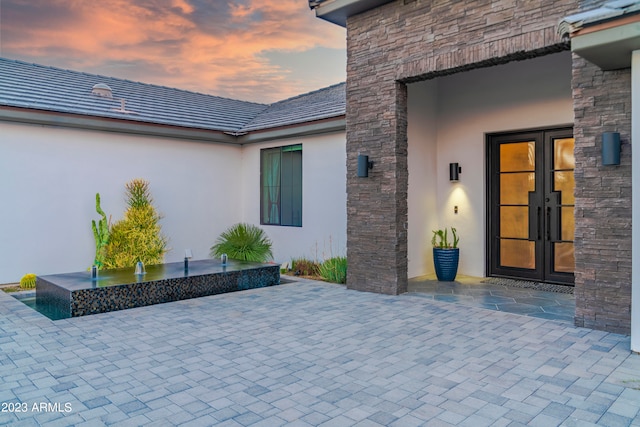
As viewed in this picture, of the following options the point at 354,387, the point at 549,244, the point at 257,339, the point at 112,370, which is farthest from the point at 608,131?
the point at 112,370

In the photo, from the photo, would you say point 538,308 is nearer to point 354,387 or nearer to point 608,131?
point 608,131

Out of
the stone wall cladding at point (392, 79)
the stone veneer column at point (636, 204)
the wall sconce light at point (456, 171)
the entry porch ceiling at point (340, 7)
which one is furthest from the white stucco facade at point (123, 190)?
the stone veneer column at point (636, 204)

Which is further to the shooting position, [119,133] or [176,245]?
[176,245]

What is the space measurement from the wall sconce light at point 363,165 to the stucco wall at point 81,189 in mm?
5203

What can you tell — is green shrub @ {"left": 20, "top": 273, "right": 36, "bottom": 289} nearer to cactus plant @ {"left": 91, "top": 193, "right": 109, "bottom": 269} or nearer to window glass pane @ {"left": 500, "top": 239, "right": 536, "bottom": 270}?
cactus plant @ {"left": 91, "top": 193, "right": 109, "bottom": 269}

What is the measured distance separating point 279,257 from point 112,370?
7.13 m

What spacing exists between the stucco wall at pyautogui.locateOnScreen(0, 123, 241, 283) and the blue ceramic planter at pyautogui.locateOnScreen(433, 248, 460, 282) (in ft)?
19.2

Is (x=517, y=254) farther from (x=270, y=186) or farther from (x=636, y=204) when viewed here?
(x=270, y=186)

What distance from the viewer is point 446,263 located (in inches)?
343

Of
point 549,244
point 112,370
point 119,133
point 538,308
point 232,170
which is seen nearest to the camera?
point 112,370

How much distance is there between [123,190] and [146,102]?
2.81 m

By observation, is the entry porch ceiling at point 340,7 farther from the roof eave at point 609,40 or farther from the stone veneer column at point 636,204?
the stone veneer column at point 636,204

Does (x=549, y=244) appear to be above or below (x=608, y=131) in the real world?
below

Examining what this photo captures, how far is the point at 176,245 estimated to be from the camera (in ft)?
36.1
